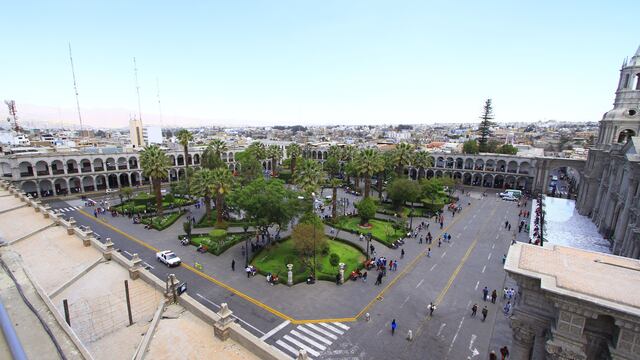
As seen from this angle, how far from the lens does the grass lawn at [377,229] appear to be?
37.9 meters

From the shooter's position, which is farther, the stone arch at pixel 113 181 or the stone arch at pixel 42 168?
the stone arch at pixel 113 181

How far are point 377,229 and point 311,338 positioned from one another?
74.4ft

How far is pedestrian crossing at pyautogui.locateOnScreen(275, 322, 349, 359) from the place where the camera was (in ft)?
65.0

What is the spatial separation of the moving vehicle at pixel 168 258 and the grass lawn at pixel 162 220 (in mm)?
10100

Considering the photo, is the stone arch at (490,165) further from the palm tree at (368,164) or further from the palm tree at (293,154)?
the palm tree at (293,154)

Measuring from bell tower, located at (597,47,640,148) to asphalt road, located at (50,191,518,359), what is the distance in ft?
64.0

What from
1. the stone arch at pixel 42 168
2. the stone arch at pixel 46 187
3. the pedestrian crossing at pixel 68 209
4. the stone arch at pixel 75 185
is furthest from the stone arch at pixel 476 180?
the stone arch at pixel 46 187

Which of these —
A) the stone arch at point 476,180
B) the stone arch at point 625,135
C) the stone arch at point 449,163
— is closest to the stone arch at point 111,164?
the stone arch at point 449,163

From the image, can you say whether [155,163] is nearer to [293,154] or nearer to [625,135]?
[293,154]

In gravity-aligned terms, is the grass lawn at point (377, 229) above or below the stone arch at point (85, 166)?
below

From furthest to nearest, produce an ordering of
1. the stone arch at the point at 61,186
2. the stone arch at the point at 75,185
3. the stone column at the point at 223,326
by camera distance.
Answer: the stone arch at the point at 75,185
the stone arch at the point at 61,186
the stone column at the point at 223,326

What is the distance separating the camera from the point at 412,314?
23734mm

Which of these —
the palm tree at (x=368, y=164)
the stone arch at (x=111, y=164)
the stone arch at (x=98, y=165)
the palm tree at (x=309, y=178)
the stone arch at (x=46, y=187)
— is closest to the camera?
the palm tree at (x=309, y=178)

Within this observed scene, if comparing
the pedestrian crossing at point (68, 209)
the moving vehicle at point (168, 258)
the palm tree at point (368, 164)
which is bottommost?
the pedestrian crossing at point (68, 209)
